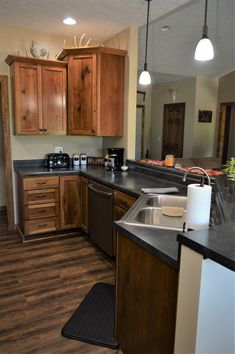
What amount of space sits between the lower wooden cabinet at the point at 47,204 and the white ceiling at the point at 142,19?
1.89m

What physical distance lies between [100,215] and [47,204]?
782 mm

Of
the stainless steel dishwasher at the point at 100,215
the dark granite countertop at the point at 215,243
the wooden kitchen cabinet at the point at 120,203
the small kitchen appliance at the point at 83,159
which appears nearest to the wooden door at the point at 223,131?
the small kitchen appliance at the point at 83,159

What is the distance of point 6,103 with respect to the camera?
3.79 meters

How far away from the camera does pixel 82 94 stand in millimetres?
3789

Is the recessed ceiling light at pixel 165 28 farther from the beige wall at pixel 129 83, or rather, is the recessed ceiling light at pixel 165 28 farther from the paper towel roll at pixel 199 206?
the paper towel roll at pixel 199 206

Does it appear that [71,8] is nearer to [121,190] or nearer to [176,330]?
[121,190]

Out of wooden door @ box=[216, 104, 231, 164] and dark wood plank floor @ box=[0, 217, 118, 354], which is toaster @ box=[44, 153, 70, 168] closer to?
dark wood plank floor @ box=[0, 217, 118, 354]

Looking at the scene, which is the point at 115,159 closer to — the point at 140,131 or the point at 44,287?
the point at 44,287

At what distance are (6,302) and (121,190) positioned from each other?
4.58 ft

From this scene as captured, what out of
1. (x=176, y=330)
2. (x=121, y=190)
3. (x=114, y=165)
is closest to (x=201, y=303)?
(x=176, y=330)

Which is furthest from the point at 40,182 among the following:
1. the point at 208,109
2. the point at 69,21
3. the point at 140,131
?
the point at 208,109

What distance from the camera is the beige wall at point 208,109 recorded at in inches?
296

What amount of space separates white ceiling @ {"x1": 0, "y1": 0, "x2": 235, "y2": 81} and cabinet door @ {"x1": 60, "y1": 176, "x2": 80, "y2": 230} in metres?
1.92

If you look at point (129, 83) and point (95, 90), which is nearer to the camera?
point (95, 90)
